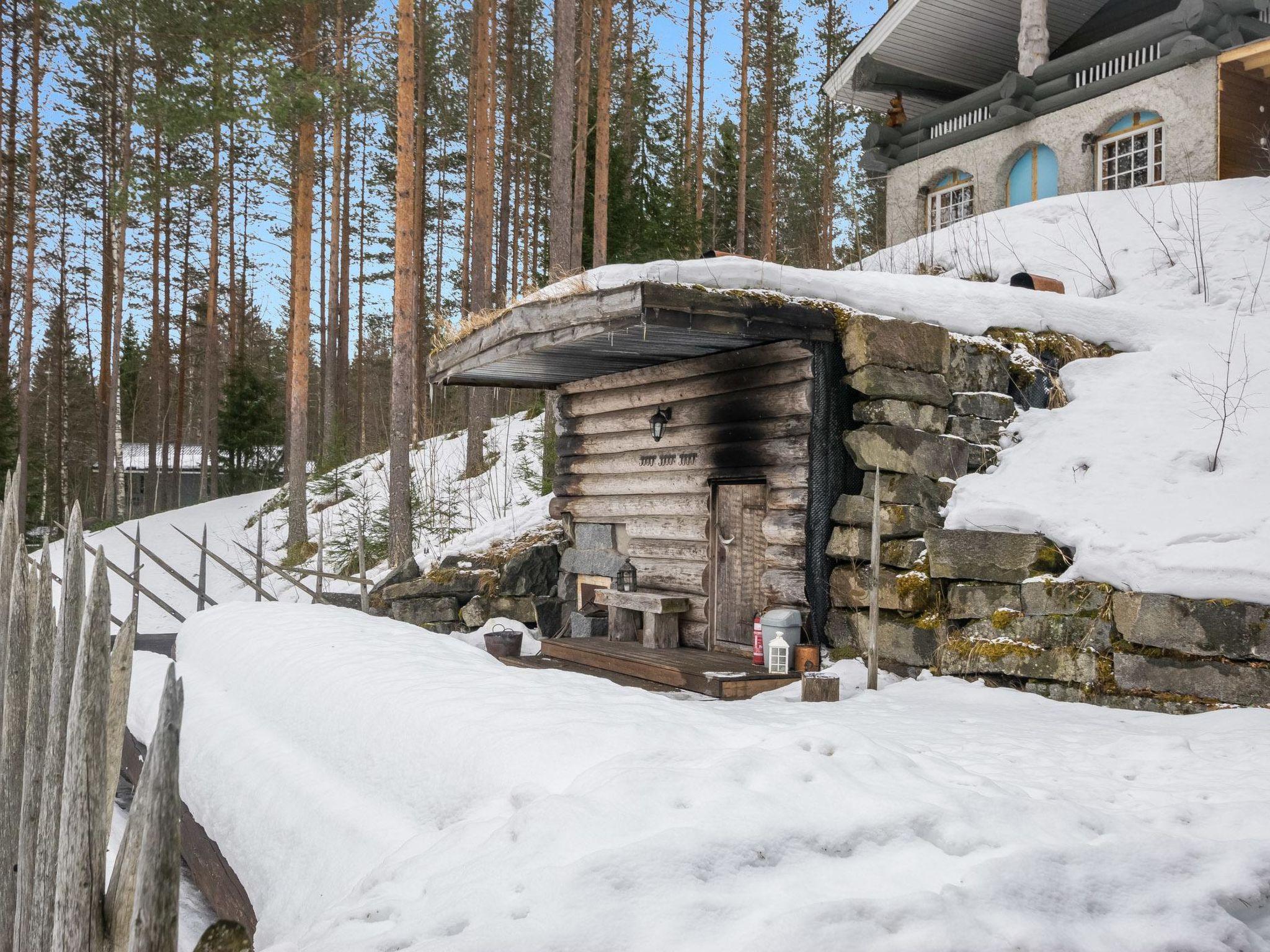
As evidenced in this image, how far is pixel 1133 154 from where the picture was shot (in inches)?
579

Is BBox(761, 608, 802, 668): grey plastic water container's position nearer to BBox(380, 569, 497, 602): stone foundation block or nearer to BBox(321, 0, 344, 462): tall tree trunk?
BBox(380, 569, 497, 602): stone foundation block

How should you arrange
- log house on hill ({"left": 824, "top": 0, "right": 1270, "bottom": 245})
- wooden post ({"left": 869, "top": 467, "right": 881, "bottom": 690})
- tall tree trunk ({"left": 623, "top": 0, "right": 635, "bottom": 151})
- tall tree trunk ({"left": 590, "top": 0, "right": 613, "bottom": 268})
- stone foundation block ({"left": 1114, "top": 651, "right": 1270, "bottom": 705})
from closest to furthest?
1. stone foundation block ({"left": 1114, "top": 651, "right": 1270, "bottom": 705})
2. wooden post ({"left": 869, "top": 467, "right": 881, "bottom": 690})
3. log house on hill ({"left": 824, "top": 0, "right": 1270, "bottom": 245})
4. tall tree trunk ({"left": 590, "top": 0, "right": 613, "bottom": 268})
5. tall tree trunk ({"left": 623, "top": 0, "right": 635, "bottom": 151})

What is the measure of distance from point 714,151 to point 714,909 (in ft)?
87.4

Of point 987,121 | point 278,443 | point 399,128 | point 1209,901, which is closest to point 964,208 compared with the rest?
point 987,121

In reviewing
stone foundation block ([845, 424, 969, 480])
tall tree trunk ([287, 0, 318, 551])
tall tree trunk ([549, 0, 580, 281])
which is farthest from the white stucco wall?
tall tree trunk ([287, 0, 318, 551])

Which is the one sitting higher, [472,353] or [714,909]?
[472,353]

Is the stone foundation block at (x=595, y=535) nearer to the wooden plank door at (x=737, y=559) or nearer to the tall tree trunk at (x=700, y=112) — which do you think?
the wooden plank door at (x=737, y=559)

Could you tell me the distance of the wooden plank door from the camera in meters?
8.21

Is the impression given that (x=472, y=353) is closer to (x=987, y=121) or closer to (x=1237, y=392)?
(x=1237, y=392)

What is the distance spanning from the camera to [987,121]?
16547 millimetres

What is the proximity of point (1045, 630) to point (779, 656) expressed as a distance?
5.91ft

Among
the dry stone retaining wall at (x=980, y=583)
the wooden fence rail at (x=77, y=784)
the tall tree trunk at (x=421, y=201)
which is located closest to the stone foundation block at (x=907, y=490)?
the dry stone retaining wall at (x=980, y=583)

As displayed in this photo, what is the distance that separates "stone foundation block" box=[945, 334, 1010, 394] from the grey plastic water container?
231cm

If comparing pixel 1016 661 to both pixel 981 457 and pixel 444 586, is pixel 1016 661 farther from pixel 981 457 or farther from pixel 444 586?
pixel 444 586
